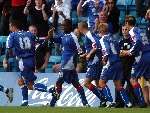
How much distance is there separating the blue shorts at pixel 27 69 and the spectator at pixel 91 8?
2.01 meters

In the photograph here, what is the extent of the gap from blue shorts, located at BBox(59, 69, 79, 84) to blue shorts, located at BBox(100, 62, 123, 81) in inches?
25.2

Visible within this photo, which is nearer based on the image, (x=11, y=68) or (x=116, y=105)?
(x=116, y=105)

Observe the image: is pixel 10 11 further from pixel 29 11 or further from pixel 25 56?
pixel 25 56

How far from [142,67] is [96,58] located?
1.03m

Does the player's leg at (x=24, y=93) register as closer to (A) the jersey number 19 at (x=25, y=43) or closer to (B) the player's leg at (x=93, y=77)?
(A) the jersey number 19 at (x=25, y=43)

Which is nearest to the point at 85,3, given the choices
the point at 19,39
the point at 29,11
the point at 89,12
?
the point at 89,12

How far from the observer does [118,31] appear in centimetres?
1566

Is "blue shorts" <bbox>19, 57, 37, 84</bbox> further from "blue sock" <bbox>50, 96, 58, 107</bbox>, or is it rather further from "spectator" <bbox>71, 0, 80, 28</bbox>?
"spectator" <bbox>71, 0, 80, 28</bbox>

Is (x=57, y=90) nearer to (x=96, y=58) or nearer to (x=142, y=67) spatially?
(x=96, y=58)

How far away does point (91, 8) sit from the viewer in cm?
1591

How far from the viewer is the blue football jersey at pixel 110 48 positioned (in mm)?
13570

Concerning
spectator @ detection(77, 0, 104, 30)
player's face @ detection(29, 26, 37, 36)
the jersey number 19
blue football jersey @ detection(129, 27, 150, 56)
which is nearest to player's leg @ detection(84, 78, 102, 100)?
blue football jersey @ detection(129, 27, 150, 56)

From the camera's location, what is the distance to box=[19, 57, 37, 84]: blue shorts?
14.3 metres

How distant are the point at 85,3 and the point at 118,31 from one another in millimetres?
1129
